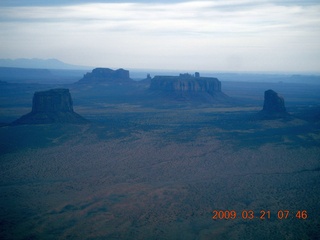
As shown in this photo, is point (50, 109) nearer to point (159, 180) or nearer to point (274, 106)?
point (159, 180)

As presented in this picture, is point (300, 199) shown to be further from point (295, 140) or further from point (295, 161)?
point (295, 140)

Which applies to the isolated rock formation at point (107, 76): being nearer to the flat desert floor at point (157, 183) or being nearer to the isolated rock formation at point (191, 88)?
the isolated rock formation at point (191, 88)

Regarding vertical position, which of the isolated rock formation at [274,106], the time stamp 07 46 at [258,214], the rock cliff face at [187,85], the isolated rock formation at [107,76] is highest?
the isolated rock formation at [107,76]

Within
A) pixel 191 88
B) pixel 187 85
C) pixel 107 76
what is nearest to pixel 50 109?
pixel 187 85

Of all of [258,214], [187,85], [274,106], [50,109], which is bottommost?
[258,214]

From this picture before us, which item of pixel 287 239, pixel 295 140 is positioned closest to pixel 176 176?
pixel 287 239

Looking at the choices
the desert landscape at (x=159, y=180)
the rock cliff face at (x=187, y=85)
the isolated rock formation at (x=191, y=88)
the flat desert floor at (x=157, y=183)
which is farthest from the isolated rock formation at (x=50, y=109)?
the rock cliff face at (x=187, y=85)
